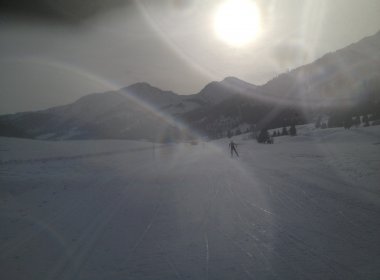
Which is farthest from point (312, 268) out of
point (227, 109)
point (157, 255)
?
point (227, 109)

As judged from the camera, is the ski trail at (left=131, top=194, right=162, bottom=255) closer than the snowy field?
No

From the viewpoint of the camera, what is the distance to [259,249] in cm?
557

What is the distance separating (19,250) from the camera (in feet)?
21.3

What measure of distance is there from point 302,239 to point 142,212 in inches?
185

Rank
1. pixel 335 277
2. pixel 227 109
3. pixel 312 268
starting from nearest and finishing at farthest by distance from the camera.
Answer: pixel 335 277, pixel 312 268, pixel 227 109

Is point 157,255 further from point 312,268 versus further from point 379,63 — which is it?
point 379,63

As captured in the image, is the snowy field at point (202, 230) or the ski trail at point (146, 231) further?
the ski trail at point (146, 231)

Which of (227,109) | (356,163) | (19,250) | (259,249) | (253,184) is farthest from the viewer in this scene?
(227,109)

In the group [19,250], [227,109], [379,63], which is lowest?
[19,250]

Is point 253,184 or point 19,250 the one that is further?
point 253,184

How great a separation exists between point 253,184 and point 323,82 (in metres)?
146

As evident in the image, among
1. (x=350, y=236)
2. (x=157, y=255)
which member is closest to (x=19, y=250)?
(x=157, y=255)

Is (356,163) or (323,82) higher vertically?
(323,82)

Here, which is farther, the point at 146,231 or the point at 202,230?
the point at 146,231
